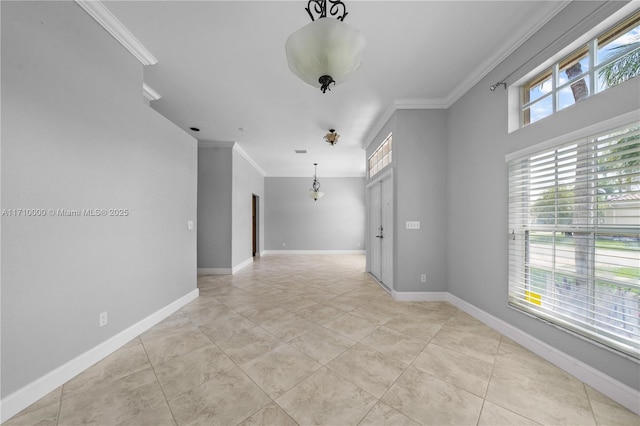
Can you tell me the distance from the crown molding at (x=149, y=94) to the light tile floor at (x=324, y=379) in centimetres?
307

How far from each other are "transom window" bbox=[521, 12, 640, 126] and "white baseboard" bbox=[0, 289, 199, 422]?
455cm

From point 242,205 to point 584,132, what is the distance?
599 centimetres

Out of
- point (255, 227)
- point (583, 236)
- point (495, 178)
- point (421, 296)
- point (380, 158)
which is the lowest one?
point (421, 296)

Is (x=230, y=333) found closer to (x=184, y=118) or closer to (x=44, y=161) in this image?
(x=44, y=161)

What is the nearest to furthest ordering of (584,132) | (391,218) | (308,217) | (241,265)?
(584,132) → (391,218) → (241,265) → (308,217)

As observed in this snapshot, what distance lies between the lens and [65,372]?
5.50ft

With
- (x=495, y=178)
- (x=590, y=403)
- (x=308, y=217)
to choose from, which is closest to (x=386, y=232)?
(x=495, y=178)

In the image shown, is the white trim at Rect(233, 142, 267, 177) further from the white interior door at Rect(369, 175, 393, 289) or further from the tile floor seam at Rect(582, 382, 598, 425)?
the tile floor seam at Rect(582, 382, 598, 425)

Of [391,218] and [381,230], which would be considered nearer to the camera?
[391,218]

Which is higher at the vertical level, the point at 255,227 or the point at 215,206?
the point at 215,206

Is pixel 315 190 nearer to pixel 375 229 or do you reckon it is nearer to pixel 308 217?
pixel 308 217

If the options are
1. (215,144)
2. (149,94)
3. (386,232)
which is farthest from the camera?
(215,144)

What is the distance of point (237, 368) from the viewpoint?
Answer: 184 cm

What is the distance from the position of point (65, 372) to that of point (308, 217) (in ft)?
23.8
